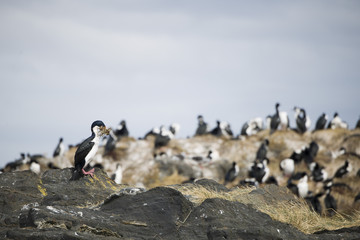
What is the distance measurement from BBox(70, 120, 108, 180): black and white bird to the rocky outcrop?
131 centimetres

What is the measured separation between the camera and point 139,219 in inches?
287

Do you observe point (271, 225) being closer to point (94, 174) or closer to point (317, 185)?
point (94, 174)

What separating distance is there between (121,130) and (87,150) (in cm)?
3206

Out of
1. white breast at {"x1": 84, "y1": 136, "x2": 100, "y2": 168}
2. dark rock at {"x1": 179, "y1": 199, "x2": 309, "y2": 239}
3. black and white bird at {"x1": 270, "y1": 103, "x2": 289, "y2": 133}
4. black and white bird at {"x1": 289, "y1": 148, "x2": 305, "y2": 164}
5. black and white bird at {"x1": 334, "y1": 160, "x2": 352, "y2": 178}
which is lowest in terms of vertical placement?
black and white bird at {"x1": 334, "y1": 160, "x2": 352, "y2": 178}

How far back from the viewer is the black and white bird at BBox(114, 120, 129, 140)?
41.8 metres

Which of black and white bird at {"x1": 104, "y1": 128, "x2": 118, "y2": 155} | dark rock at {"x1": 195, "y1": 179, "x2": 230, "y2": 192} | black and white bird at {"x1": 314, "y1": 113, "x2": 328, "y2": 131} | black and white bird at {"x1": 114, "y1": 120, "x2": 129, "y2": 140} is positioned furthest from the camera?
black and white bird at {"x1": 114, "y1": 120, "x2": 129, "y2": 140}

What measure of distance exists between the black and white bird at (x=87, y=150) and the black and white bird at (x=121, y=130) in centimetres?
3064

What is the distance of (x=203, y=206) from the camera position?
7402 millimetres

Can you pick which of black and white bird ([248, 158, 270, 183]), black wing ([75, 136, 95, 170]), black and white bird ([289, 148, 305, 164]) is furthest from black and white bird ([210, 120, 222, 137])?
black wing ([75, 136, 95, 170])

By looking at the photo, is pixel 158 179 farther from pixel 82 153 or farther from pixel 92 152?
pixel 82 153

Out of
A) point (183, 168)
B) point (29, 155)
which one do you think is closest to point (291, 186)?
point (183, 168)

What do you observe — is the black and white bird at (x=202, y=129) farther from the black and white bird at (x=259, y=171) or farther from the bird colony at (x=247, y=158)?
the black and white bird at (x=259, y=171)

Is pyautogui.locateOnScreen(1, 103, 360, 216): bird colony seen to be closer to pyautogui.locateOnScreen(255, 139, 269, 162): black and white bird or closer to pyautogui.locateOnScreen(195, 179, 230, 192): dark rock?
pyautogui.locateOnScreen(255, 139, 269, 162): black and white bird

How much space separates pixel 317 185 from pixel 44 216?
27.5 metres
